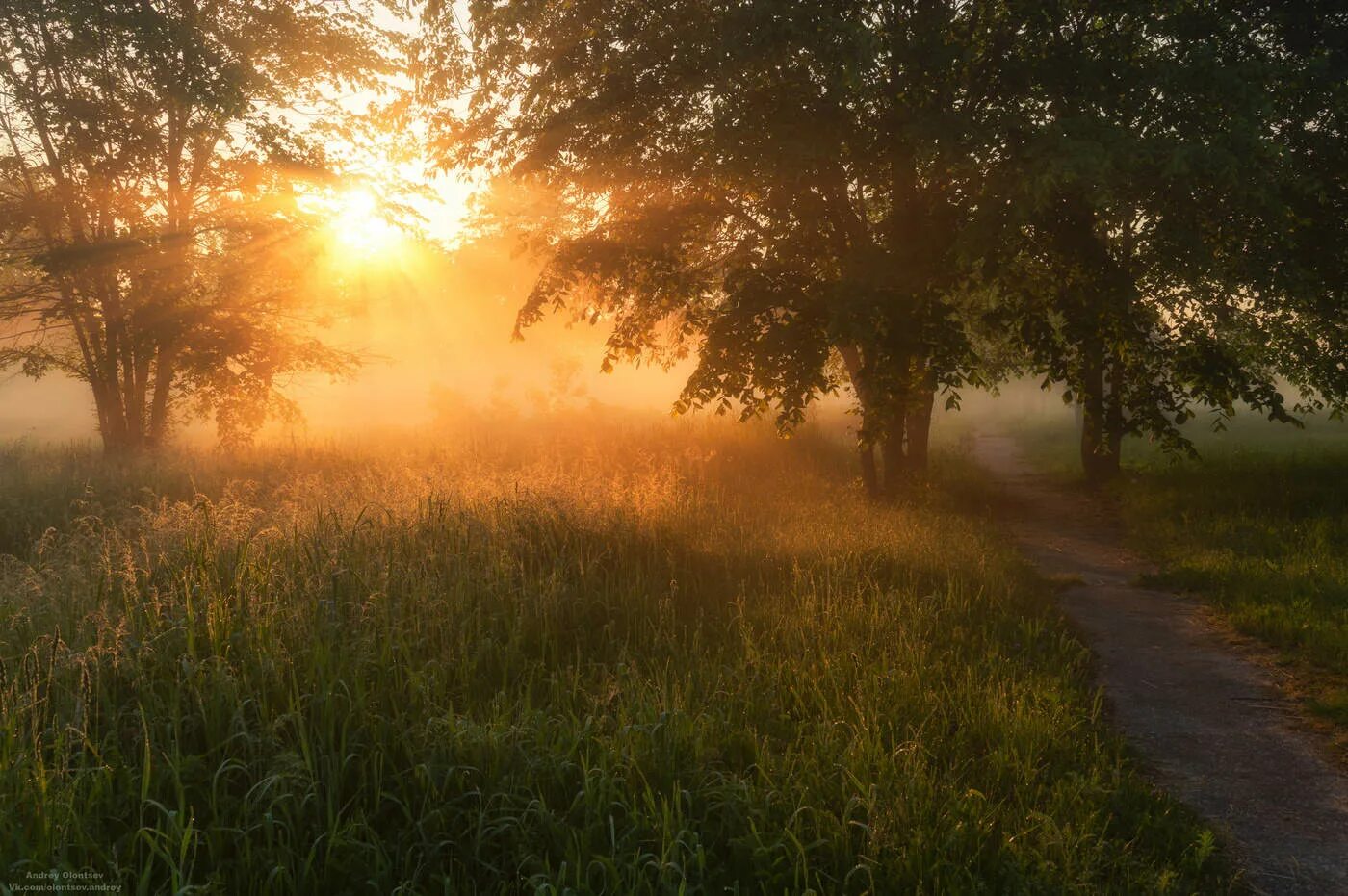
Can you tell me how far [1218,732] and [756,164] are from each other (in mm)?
7855

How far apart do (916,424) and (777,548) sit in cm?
714

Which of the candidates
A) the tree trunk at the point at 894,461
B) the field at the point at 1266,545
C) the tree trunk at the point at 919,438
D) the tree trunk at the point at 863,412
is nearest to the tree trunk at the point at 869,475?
the tree trunk at the point at 863,412

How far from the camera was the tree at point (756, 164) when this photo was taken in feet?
Result: 34.2

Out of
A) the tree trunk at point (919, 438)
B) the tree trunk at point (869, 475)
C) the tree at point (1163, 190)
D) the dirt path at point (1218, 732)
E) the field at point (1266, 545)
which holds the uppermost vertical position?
the tree at point (1163, 190)

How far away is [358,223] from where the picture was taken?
20188 millimetres

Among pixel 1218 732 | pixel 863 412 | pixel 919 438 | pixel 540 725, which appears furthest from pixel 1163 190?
pixel 540 725

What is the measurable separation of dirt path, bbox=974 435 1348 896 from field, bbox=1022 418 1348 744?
0.32 m

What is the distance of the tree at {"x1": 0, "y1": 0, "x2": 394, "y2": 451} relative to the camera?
53.0 ft

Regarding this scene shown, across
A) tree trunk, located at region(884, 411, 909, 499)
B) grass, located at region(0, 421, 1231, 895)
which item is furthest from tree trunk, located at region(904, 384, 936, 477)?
grass, located at region(0, 421, 1231, 895)

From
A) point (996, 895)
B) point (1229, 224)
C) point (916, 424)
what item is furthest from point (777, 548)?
point (1229, 224)

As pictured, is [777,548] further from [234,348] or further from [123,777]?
[234,348]

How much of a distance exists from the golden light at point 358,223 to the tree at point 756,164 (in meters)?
7.52

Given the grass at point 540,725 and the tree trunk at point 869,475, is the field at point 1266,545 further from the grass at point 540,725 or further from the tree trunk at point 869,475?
the tree trunk at point 869,475

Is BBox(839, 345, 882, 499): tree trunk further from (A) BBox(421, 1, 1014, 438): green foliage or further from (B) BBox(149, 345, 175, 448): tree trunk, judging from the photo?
(B) BBox(149, 345, 175, 448): tree trunk
